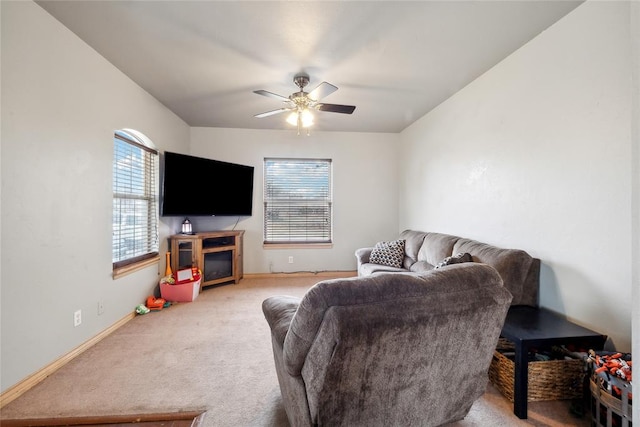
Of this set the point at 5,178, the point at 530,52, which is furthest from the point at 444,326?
the point at 5,178

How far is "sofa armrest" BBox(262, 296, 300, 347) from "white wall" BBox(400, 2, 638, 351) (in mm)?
1926

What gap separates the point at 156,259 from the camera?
3.37 meters

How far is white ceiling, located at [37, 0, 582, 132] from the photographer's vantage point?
5.93ft

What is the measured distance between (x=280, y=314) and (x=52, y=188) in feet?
6.52

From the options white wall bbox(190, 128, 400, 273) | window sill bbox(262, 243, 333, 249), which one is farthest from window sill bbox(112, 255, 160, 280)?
window sill bbox(262, 243, 333, 249)

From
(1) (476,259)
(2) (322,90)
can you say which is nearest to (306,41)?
(2) (322,90)

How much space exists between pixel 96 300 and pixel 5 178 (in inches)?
49.5

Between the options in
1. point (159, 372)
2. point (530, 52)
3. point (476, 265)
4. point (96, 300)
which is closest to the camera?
point (476, 265)

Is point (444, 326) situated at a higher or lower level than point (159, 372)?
higher

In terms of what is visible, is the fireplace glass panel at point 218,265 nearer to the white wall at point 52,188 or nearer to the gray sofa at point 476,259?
the white wall at point 52,188

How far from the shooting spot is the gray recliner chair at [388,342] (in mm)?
956

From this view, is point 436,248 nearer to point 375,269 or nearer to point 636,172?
point 375,269

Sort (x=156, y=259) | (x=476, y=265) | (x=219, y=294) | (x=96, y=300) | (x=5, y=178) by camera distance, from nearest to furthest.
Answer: (x=476, y=265)
(x=5, y=178)
(x=96, y=300)
(x=156, y=259)
(x=219, y=294)

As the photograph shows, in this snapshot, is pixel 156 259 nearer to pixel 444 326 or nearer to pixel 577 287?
pixel 444 326
